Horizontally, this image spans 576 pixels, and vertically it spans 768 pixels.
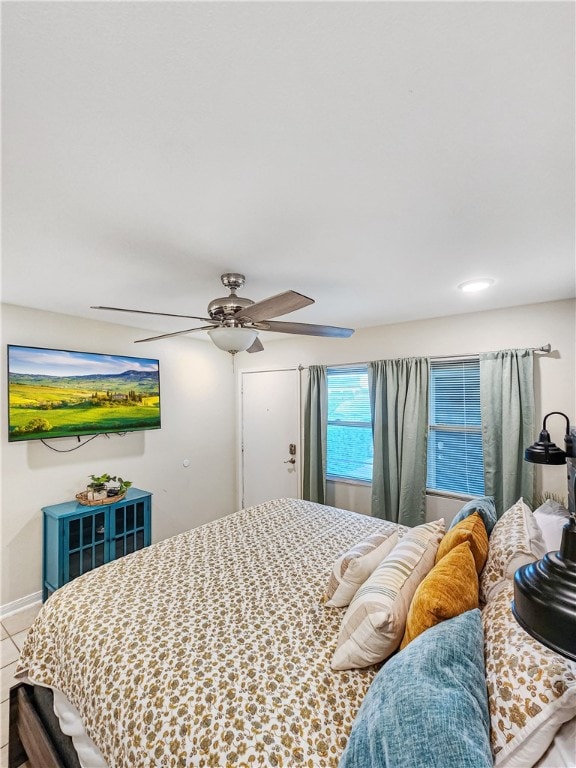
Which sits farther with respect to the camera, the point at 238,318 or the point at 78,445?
the point at 78,445

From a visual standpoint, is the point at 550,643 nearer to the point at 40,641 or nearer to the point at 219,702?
the point at 219,702

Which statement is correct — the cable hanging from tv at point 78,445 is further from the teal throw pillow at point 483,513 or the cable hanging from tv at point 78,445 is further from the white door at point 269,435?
the teal throw pillow at point 483,513

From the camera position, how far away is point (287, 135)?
40.4 inches

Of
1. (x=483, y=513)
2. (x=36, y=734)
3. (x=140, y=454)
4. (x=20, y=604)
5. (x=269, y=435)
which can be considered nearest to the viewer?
(x=36, y=734)

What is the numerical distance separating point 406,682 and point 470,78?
62.3 inches

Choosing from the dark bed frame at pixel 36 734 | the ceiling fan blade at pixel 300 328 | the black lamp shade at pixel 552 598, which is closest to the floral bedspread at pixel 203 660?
the dark bed frame at pixel 36 734

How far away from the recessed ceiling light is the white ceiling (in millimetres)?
241

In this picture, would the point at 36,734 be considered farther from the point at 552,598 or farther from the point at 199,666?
the point at 552,598

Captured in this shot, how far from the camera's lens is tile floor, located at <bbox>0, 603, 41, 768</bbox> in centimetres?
175

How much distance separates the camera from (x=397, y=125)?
99cm

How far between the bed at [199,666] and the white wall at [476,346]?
75.8 inches

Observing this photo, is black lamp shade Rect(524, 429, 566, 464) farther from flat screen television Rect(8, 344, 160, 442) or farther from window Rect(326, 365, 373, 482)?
flat screen television Rect(8, 344, 160, 442)

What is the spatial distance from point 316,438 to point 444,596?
2853mm

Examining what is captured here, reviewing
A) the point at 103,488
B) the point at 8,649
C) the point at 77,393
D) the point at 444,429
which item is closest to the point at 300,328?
the point at 444,429
